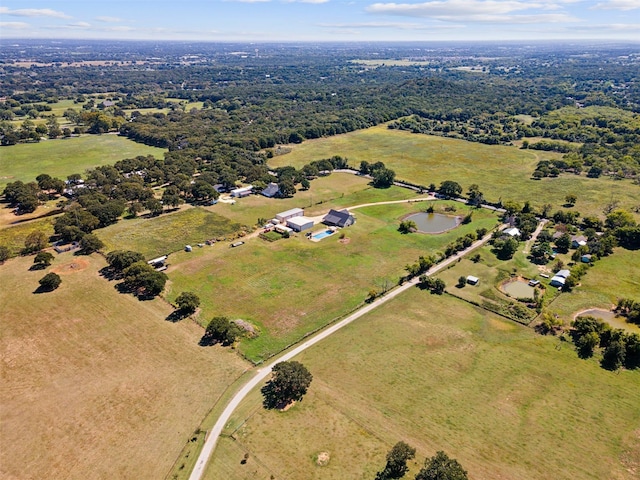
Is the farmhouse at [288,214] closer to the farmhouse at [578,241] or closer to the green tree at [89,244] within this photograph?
the green tree at [89,244]

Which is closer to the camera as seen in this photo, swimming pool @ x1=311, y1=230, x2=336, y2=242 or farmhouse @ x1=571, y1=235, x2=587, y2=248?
farmhouse @ x1=571, y1=235, x2=587, y2=248

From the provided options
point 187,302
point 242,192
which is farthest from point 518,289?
point 242,192

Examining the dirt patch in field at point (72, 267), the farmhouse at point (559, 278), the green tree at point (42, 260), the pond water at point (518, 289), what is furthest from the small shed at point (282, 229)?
the farmhouse at point (559, 278)

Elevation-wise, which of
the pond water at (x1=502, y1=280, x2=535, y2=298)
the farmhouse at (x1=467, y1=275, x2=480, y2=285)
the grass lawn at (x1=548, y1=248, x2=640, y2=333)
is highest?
the grass lawn at (x1=548, y1=248, x2=640, y2=333)

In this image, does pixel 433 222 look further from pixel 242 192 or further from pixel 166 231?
pixel 166 231

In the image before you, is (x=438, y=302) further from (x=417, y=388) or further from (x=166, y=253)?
(x=166, y=253)

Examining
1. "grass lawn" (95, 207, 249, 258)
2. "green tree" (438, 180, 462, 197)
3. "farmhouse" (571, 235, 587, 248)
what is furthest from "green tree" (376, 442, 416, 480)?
"green tree" (438, 180, 462, 197)

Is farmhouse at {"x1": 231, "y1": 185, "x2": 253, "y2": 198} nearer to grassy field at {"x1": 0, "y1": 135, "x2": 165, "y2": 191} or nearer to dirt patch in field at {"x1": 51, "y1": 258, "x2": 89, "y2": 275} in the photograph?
dirt patch in field at {"x1": 51, "y1": 258, "x2": 89, "y2": 275}

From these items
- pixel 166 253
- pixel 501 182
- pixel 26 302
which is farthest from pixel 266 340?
pixel 501 182
